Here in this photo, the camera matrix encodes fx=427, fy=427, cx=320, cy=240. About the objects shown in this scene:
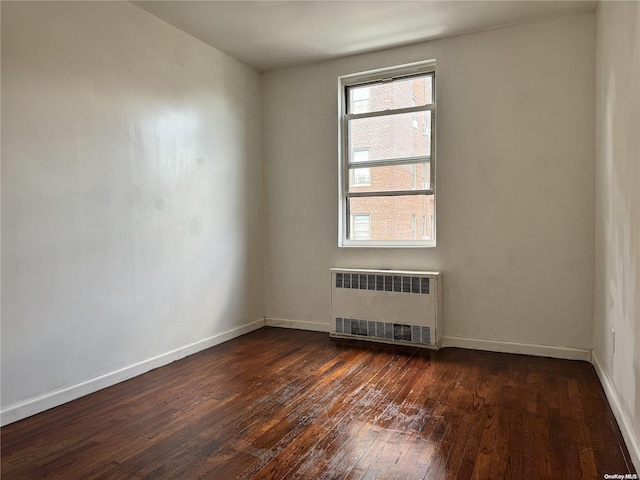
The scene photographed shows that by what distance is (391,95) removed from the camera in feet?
14.3

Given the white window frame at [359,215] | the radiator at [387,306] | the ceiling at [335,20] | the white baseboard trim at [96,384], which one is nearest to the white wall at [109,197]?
the white baseboard trim at [96,384]

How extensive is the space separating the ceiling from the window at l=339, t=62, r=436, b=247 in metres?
0.39

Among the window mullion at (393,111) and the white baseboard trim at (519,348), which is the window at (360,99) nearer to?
the window mullion at (393,111)

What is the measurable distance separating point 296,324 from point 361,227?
1.29 meters

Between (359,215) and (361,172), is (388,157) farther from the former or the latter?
(359,215)

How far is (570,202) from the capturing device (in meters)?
3.53

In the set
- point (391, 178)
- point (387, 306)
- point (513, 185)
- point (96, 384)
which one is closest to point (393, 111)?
point (391, 178)

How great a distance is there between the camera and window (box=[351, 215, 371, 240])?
4.46 m

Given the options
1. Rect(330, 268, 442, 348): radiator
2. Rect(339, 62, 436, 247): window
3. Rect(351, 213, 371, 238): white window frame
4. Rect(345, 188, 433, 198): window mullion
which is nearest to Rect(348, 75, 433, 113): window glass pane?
Rect(339, 62, 436, 247): window

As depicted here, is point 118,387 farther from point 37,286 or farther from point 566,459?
point 566,459

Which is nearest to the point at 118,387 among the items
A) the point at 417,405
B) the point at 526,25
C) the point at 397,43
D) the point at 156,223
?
the point at 156,223

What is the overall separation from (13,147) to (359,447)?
259 cm

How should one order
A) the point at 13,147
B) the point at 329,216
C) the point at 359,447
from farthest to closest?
the point at 329,216
the point at 13,147
the point at 359,447

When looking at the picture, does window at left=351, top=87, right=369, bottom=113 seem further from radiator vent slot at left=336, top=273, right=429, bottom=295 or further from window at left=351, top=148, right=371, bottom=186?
radiator vent slot at left=336, top=273, right=429, bottom=295
